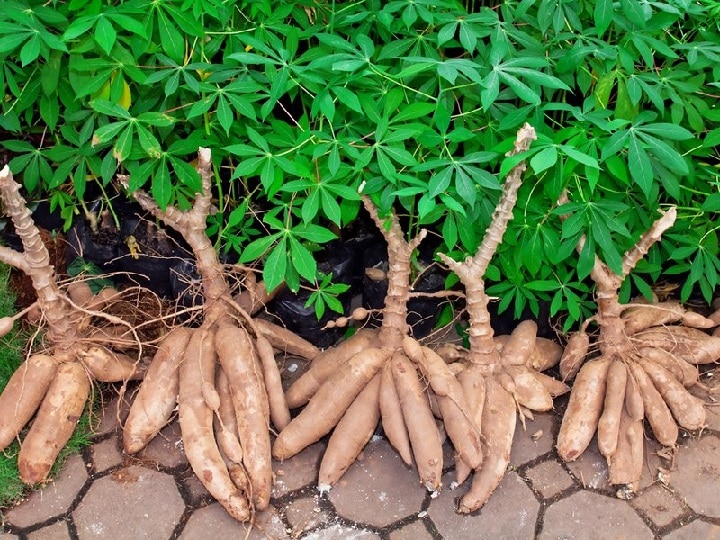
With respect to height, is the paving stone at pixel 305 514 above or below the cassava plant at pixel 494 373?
below

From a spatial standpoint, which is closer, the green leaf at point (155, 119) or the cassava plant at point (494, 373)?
the green leaf at point (155, 119)

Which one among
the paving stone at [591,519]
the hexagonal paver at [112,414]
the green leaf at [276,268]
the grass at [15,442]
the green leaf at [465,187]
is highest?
the green leaf at [465,187]

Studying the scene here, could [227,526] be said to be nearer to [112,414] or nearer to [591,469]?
[112,414]

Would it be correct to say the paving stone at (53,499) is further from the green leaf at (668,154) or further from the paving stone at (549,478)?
the green leaf at (668,154)

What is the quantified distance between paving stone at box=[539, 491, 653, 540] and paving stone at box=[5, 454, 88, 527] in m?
1.37

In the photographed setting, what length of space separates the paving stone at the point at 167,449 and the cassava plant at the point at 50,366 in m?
0.22

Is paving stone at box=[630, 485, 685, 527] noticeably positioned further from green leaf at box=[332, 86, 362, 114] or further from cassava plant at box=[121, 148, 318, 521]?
green leaf at box=[332, 86, 362, 114]

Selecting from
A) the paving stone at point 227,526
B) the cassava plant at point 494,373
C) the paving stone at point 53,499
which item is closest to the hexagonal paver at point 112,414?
the paving stone at point 53,499

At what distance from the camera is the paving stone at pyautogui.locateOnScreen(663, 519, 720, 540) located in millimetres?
2230

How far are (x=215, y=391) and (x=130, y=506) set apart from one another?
1.34 ft

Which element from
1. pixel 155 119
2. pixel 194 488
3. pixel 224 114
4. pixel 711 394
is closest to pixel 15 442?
pixel 194 488

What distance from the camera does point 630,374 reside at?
251 centimetres

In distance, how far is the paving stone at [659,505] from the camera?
89.7 inches

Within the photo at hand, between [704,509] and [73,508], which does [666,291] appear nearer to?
[704,509]
